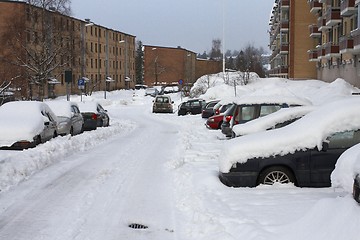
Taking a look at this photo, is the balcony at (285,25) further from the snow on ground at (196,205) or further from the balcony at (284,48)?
the snow on ground at (196,205)

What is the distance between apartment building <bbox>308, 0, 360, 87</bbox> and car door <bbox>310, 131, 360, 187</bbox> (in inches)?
971

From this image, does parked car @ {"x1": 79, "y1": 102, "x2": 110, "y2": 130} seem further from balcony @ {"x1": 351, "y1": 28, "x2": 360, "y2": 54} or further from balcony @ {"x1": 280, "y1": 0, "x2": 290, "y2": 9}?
balcony @ {"x1": 280, "y1": 0, "x2": 290, "y2": 9}

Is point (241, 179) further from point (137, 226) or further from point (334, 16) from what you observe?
point (334, 16)

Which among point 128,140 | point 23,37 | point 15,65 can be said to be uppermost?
point 23,37

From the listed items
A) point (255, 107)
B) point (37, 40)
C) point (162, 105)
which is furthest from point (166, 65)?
point (255, 107)

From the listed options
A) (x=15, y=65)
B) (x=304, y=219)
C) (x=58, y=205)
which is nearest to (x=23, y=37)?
(x=15, y=65)

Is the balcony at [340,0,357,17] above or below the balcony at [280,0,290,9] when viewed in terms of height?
below

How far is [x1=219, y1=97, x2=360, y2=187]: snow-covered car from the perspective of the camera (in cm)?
873

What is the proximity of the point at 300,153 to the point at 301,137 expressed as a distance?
29 centimetres

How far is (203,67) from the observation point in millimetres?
126625

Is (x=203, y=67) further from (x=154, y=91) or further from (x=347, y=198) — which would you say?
(x=347, y=198)

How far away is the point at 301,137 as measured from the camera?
874 cm

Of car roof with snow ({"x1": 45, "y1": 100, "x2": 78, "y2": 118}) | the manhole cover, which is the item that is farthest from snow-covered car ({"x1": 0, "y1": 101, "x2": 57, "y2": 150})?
the manhole cover

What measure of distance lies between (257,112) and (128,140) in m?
6.31
